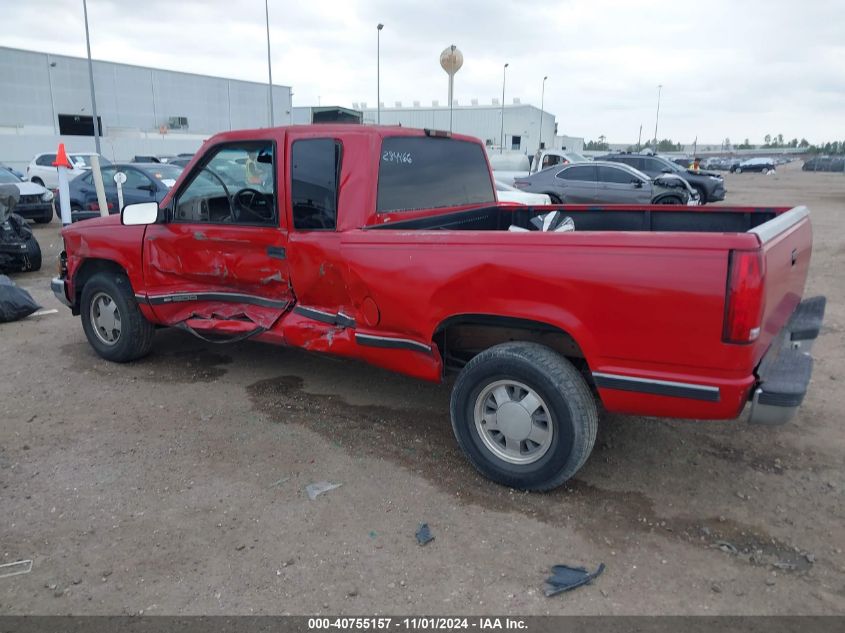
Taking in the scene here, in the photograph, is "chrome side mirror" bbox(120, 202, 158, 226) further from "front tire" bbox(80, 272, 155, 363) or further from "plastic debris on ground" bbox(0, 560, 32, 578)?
"plastic debris on ground" bbox(0, 560, 32, 578)

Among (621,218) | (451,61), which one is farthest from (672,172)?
(451,61)

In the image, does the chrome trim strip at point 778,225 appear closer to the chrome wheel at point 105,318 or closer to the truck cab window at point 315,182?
the truck cab window at point 315,182

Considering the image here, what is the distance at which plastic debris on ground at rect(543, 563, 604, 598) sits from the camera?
2.77 metres

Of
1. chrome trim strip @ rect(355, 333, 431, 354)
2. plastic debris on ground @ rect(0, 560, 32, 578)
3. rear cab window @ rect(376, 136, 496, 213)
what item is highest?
rear cab window @ rect(376, 136, 496, 213)

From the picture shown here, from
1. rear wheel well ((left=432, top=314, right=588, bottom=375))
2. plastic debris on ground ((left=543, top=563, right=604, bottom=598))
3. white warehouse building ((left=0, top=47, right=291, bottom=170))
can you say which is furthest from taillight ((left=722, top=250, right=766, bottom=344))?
white warehouse building ((left=0, top=47, right=291, bottom=170))

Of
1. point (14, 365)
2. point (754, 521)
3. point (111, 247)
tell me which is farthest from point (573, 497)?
point (14, 365)

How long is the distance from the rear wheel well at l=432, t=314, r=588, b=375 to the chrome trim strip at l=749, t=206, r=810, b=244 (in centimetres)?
97

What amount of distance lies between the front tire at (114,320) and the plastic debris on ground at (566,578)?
13.6ft

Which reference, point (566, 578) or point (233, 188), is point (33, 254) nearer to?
point (233, 188)

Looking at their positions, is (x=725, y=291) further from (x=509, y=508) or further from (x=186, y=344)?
(x=186, y=344)

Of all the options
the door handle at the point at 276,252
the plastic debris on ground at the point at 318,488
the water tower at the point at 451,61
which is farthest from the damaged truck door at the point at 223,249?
the water tower at the point at 451,61

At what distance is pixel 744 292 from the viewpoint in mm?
2682

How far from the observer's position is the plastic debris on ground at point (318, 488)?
11.7 feet

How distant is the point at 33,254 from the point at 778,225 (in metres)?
10.4
